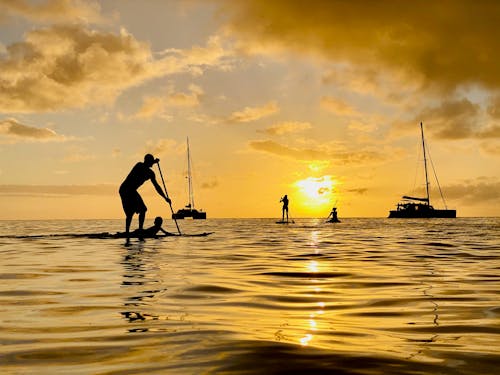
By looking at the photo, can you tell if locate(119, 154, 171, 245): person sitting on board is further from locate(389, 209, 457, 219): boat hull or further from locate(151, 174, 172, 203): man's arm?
locate(389, 209, 457, 219): boat hull

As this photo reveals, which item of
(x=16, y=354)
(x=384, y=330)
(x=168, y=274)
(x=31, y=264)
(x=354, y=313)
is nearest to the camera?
(x=16, y=354)

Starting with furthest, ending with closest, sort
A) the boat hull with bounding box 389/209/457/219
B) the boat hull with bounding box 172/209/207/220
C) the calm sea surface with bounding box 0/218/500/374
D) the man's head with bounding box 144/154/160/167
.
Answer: the boat hull with bounding box 172/209/207/220
the boat hull with bounding box 389/209/457/219
the man's head with bounding box 144/154/160/167
the calm sea surface with bounding box 0/218/500/374

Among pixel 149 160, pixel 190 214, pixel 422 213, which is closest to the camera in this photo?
pixel 149 160

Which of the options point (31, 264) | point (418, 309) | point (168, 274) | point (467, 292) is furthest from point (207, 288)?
point (31, 264)

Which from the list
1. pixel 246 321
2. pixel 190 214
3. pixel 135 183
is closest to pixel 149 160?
pixel 135 183

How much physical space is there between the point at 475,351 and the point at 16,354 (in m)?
3.06

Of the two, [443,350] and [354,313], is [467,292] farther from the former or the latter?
[443,350]

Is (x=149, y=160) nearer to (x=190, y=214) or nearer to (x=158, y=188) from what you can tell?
(x=158, y=188)

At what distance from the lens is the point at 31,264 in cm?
967

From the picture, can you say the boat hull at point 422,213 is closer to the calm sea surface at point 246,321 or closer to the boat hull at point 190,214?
the boat hull at point 190,214

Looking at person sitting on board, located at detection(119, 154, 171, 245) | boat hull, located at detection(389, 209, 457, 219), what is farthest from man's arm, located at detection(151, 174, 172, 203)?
boat hull, located at detection(389, 209, 457, 219)

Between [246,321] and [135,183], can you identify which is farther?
[135,183]

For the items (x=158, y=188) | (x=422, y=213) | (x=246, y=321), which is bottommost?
(x=422, y=213)

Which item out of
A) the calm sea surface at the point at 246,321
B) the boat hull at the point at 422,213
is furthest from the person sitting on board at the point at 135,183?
the boat hull at the point at 422,213
